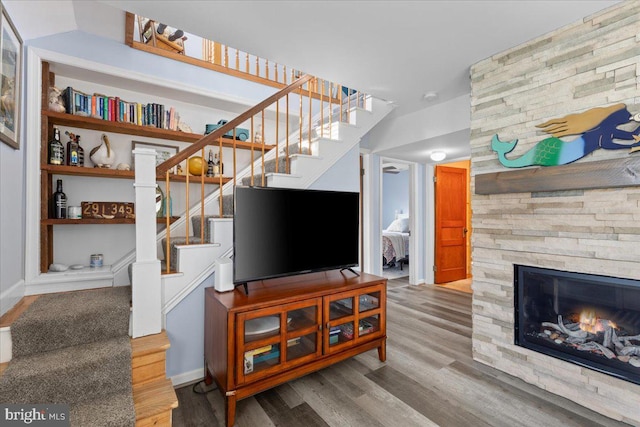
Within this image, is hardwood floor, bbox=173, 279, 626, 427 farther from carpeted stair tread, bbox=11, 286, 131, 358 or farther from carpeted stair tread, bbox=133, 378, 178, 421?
carpeted stair tread, bbox=11, 286, 131, 358

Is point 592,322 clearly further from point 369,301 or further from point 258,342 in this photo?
point 258,342

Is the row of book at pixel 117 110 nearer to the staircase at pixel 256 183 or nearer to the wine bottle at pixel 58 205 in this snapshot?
the wine bottle at pixel 58 205

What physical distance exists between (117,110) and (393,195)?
740cm

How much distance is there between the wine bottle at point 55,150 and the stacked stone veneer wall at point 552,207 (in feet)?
11.0

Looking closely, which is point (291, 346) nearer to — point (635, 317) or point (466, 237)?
point (635, 317)

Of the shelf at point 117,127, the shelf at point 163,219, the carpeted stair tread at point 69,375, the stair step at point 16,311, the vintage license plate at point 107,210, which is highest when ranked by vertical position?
the shelf at point 117,127

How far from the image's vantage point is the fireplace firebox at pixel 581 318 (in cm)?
171

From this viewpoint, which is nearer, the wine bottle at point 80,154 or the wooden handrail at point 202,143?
the wooden handrail at point 202,143

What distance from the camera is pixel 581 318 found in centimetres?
192

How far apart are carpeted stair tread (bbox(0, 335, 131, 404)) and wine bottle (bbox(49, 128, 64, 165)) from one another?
146 centimetres

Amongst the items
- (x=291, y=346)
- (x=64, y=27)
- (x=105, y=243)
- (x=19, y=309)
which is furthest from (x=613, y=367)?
(x=64, y=27)

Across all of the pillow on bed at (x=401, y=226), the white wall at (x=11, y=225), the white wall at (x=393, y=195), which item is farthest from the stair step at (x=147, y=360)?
the white wall at (x=393, y=195)

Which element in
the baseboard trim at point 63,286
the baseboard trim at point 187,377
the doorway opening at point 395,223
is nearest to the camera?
the baseboard trim at point 187,377

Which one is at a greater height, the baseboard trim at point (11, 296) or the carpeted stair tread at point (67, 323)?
the baseboard trim at point (11, 296)
